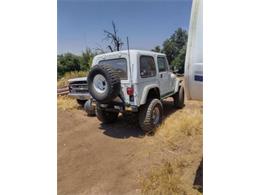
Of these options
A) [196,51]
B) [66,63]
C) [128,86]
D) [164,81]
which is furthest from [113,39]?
[164,81]

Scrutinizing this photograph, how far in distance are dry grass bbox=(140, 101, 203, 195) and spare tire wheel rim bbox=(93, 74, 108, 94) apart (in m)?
0.62

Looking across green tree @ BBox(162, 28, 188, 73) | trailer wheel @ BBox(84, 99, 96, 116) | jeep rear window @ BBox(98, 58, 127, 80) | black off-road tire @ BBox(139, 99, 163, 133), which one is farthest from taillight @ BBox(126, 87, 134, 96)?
green tree @ BBox(162, 28, 188, 73)

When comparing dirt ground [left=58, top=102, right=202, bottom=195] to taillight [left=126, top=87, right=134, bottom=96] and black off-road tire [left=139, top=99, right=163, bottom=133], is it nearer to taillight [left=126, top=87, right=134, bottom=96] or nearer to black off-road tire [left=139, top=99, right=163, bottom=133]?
black off-road tire [left=139, top=99, right=163, bottom=133]

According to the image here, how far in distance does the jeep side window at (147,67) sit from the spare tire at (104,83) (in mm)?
330

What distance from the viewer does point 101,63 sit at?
2.04 metres

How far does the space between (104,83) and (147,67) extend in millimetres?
608

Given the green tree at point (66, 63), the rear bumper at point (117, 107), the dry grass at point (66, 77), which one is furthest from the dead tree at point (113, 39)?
the rear bumper at point (117, 107)

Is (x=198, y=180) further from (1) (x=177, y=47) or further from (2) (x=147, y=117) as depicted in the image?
(2) (x=147, y=117)

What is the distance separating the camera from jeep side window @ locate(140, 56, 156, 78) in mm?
2459
